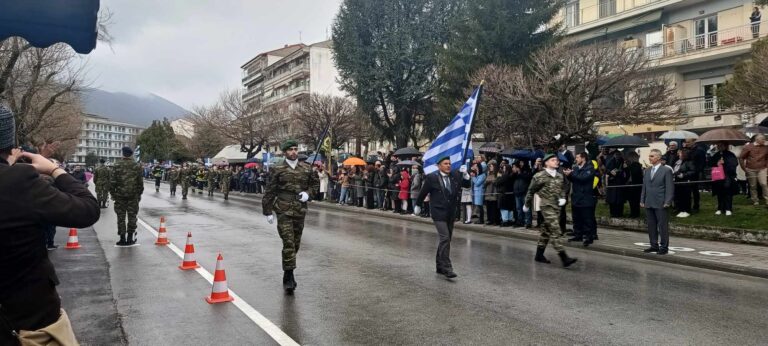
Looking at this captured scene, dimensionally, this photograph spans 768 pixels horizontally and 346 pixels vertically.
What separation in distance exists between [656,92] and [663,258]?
26.6 ft

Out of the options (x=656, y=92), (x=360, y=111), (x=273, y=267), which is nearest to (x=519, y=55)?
(x=656, y=92)

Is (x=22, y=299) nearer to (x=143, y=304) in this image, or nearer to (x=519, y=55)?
(x=143, y=304)

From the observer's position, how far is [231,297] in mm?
7074

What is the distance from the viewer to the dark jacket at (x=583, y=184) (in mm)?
11539

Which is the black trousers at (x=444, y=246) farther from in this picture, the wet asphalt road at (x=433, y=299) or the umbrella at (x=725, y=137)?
the umbrella at (x=725, y=137)

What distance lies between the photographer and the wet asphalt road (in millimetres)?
5582

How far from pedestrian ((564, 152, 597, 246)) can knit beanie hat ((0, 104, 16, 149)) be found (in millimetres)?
10456

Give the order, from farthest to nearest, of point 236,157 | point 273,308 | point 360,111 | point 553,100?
1. point 236,157
2. point 360,111
3. point 553,100
4. point 273,308

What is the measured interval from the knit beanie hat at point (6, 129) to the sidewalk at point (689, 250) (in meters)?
10.1

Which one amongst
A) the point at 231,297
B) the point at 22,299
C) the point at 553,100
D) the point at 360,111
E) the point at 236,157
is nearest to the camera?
the point at 22,299

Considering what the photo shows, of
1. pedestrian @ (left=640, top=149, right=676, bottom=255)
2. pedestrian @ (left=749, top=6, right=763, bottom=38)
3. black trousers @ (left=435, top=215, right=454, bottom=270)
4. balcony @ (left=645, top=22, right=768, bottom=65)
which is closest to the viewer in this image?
black trousers @ (left=435, top=215, right=454, bottom=270)

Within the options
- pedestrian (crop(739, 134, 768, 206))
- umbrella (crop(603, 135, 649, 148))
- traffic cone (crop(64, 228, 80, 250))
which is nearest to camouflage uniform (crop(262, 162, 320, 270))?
traffic cone (crop(64, 228, 80, 250))

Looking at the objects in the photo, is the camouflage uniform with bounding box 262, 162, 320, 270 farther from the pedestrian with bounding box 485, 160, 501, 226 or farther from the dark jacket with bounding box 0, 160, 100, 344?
the pedestrian with bounding box 485, 160, 501, 226

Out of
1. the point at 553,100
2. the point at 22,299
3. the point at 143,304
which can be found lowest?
the point at 143,304
